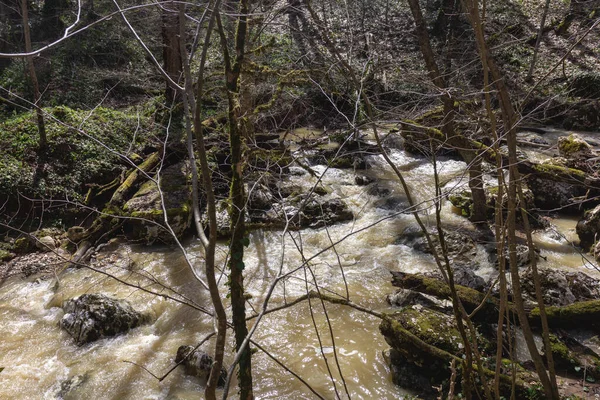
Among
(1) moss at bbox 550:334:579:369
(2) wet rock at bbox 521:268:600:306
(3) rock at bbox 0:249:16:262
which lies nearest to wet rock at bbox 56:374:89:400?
(3) rock at bbox 0:249:16:262

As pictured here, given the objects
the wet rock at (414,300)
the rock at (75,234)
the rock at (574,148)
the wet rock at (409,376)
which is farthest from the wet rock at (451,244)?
the rock at (75,234)

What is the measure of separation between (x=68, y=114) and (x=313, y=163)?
5947 millimetres

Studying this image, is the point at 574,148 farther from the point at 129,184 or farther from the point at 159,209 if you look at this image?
the point at 129,184

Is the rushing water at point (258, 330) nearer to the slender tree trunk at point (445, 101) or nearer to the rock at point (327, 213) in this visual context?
the rock at point (327, 213)

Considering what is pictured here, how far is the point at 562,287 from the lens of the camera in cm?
521

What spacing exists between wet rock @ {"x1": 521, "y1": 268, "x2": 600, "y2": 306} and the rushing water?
891mm

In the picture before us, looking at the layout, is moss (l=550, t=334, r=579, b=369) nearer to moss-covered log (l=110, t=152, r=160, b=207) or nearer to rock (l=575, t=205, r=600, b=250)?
rock (l=575, t=205, r=600, b=250)

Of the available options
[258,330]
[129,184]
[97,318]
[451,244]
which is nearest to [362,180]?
[451,244]

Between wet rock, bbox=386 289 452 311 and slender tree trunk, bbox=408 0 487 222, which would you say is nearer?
wet rock, bbox=386 289 452 311

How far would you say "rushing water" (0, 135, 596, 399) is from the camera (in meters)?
4.21

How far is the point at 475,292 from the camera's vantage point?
16.3ft

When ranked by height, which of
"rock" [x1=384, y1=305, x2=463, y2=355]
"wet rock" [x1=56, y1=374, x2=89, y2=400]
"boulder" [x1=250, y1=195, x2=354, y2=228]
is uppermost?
"boulder" [x1=250, y1=195, x2=354, y2=228]

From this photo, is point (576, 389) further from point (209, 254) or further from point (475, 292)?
point (209, 254)

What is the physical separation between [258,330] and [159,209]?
12.0 ft
